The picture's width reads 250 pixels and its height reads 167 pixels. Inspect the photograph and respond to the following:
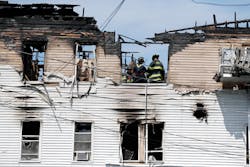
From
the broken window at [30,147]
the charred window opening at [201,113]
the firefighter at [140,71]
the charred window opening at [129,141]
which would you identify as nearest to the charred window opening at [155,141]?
the charred window opening at [129,141]

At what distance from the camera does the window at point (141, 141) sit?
22359 millimetres

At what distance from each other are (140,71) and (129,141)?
112 inches

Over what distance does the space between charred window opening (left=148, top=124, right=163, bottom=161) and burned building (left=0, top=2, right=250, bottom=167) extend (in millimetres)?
40

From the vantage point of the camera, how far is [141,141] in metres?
22.5

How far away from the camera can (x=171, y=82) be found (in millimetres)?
22750

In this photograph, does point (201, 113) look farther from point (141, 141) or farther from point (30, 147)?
point (30, 147)

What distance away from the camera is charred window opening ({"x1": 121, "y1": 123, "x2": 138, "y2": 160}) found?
73.9ft

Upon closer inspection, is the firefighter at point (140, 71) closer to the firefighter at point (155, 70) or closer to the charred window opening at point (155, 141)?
the firefighter at point (155, 70)

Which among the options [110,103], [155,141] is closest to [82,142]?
[110,103]

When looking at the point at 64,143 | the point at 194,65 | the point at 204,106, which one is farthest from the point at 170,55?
the point at 64,143

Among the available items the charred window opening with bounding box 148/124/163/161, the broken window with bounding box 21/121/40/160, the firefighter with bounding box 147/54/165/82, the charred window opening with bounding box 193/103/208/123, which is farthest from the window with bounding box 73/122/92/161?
the charred window opening with bounding box 193/103/208/123

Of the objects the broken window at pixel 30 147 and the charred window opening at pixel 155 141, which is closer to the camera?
the broken window at pixel 30 147

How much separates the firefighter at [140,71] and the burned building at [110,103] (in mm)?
425

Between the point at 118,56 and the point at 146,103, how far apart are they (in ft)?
7.41
